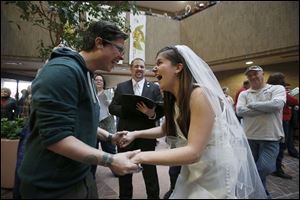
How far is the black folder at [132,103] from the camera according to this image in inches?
73.0

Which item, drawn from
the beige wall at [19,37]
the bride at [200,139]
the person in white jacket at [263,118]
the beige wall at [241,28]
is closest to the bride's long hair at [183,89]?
the bride at [200,139]

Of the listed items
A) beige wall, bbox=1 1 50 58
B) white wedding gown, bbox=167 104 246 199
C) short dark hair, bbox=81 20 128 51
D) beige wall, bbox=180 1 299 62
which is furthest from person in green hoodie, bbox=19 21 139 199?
beige wall, bbox=1 1 50 58

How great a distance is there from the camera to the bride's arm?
99 cm

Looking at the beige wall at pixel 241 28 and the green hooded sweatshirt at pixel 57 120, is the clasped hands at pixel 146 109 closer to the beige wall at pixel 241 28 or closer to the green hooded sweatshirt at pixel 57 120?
the green hooded sweatshirt at pixel 57 120

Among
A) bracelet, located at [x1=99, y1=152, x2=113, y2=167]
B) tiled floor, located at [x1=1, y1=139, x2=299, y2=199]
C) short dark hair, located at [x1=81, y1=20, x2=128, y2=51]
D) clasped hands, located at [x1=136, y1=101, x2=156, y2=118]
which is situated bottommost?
tiled floor, located at [x1=1, y1=139, x2=299, y2=199]

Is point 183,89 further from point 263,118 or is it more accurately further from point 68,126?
point 263,118

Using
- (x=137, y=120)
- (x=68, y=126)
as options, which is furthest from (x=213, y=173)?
(x=137, y=120)

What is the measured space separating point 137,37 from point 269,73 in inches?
144

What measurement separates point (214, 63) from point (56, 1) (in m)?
5.12

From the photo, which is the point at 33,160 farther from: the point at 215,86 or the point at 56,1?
the point at 56,1

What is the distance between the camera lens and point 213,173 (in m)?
1.12

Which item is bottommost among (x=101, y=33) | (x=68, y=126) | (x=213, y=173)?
(x=213, y=173)

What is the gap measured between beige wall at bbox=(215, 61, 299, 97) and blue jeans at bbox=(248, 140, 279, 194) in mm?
4695

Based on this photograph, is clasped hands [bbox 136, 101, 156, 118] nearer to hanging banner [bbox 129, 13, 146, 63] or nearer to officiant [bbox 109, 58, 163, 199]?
officiant [bbox 109, 58, 163, 199]
